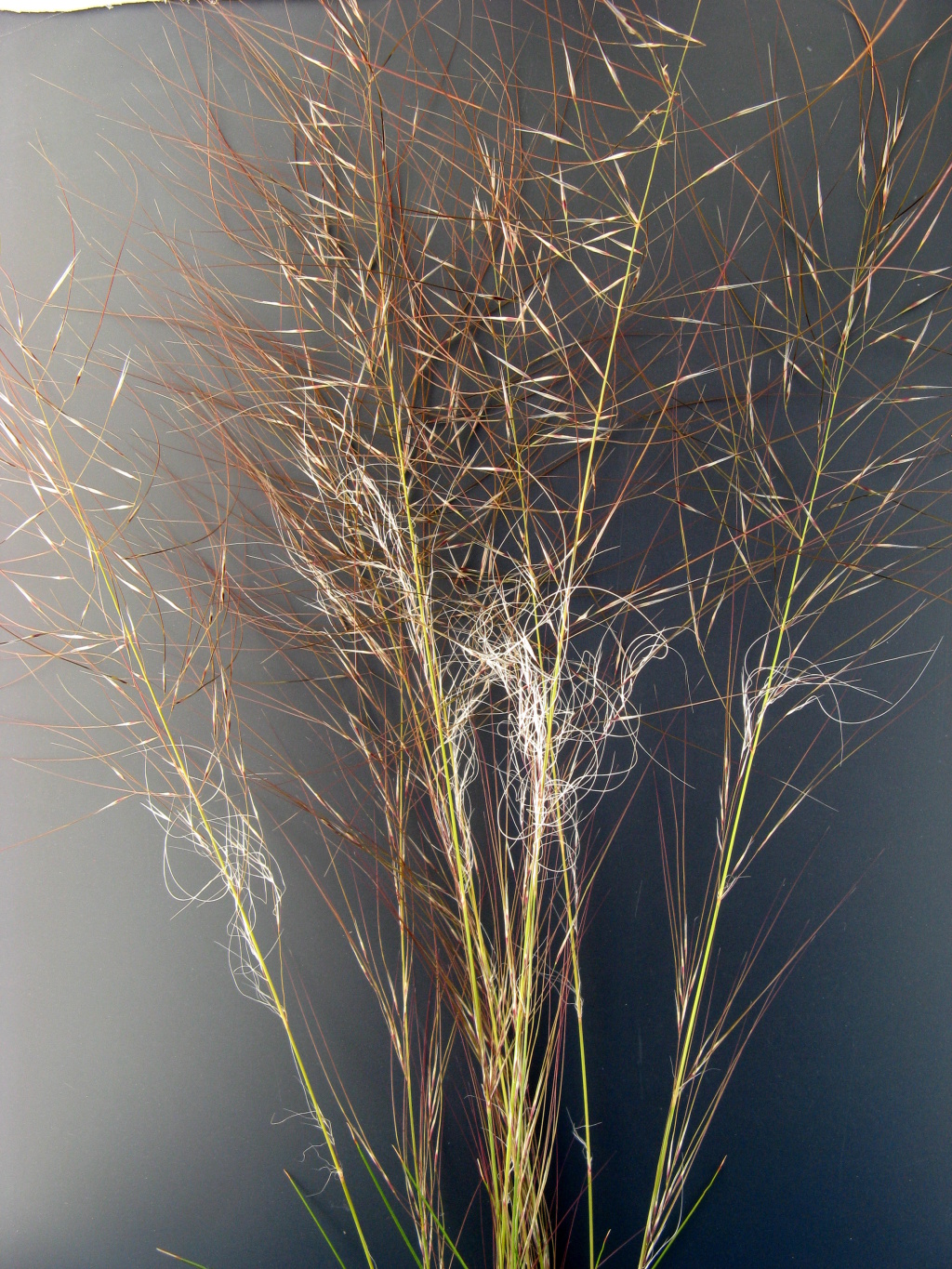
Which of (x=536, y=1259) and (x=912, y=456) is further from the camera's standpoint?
(x=912, y=456)

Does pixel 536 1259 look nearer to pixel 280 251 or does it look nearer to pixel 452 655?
pixel 452 655

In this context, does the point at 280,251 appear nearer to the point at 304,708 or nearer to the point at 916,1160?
the point at 304,708

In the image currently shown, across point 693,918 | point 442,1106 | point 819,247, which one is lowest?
point 442,1106

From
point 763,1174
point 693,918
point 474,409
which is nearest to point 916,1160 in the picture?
point 763,1174

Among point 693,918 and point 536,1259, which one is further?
point 693,918

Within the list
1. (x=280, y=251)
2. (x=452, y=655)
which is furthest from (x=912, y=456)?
(x=280, y=251)

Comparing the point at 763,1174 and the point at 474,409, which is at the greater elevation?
the point at 474,409
